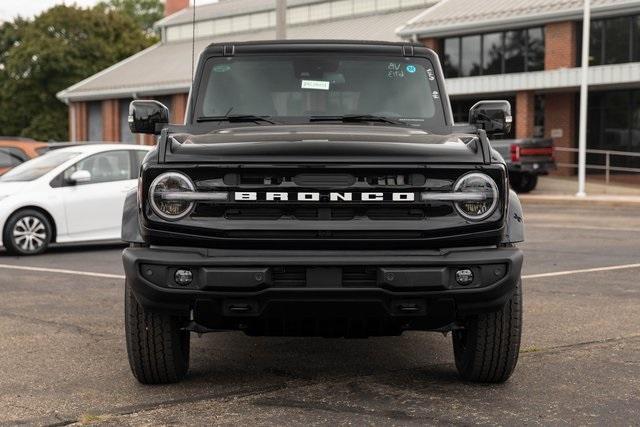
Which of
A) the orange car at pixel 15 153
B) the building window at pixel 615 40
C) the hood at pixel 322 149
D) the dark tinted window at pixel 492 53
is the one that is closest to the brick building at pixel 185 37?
the dark tinted window at pixel 492 53

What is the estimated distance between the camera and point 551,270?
1051 centimetres

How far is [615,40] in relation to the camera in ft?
106

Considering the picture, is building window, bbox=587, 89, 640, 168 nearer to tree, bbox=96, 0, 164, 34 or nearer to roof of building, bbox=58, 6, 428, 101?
roof of building, bbox=58, 6, 428, 101

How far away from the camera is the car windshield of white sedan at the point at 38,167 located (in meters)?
12.8

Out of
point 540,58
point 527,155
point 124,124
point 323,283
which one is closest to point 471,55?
point 540,58

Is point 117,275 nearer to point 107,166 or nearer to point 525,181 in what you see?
point 107,166

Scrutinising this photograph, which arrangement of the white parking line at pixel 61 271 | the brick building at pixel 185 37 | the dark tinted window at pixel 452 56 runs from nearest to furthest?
the white parking line at pixel 61 271 < the dark tinted window at pixel 452 56 < the brick building at pixel 185 37

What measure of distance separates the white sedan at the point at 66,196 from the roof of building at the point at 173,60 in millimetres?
28683

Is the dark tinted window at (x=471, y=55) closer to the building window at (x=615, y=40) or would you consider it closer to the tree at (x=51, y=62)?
the building window at (x=615, y=40)

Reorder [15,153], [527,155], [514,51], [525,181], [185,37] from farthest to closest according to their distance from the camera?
1. [185,37]
2. [514,51]
3. [525,181]
4. [527,155]
5. [15,153]

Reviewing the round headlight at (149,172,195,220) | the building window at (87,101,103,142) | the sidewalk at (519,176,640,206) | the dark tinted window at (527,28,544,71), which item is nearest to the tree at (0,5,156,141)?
the building window at (87,101,103,142)

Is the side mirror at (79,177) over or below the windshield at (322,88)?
below

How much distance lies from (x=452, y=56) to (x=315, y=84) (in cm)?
3170

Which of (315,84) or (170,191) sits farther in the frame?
(315,84)
